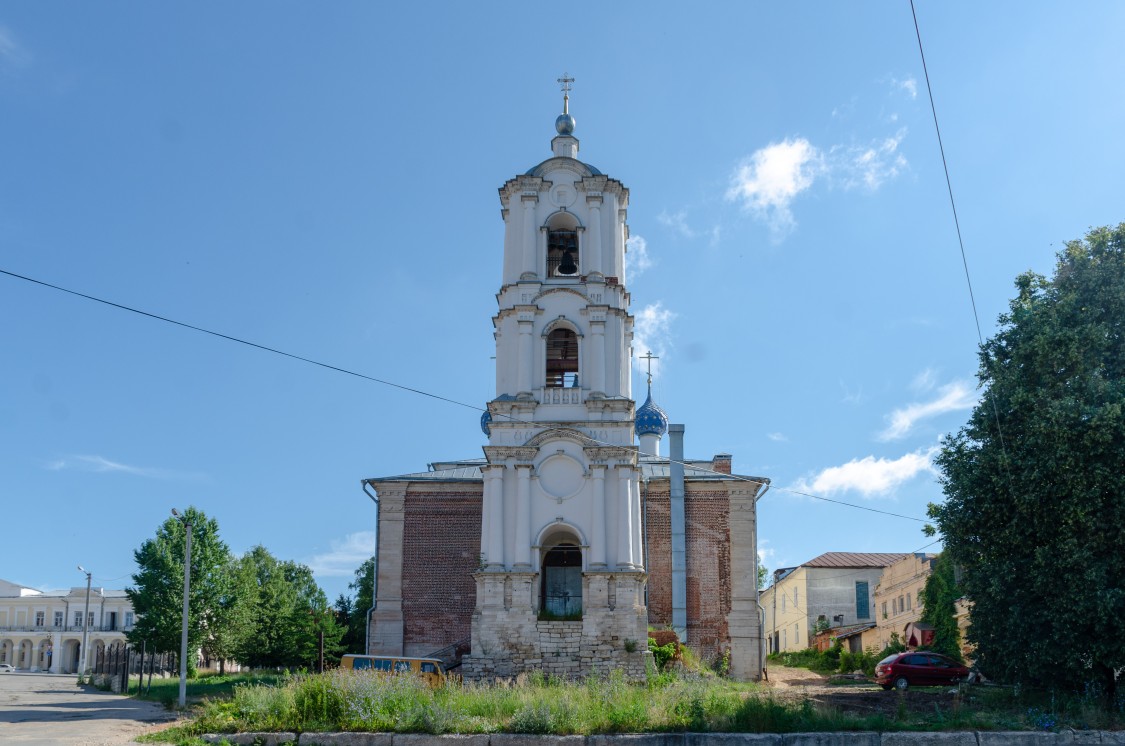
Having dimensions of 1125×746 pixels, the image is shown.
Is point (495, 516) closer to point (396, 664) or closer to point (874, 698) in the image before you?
point (396, 664)

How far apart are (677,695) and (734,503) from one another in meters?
15.1

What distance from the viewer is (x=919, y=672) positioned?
27.6 meters

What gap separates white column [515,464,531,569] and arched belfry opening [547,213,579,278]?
6.77 meters

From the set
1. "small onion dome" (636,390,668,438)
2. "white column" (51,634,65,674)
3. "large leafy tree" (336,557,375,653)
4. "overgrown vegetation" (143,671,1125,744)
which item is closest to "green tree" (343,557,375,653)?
"large leafy tree" (336,557,375,653)

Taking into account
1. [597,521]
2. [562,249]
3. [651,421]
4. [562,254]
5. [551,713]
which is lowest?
[551,713]

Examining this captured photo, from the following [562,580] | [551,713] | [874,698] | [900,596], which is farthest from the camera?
[900,596]

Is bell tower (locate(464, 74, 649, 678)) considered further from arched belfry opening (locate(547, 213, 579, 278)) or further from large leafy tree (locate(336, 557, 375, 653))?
large leafy tree (locate(336, 557, 375, 653))

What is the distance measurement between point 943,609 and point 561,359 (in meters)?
16.5

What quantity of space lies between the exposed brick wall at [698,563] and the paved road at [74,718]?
1520cm

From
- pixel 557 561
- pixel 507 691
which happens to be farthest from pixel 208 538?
pixel 507 691

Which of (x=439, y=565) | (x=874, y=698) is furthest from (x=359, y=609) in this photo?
(x=874, y=698)

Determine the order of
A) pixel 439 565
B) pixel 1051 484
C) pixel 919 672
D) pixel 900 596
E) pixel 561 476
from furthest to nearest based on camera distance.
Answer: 1. pixel 900 596
2. pixel 439 565
3. pixel 561 476
4. pixel 919 672
5. pixel 1051 484

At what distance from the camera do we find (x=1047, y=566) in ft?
66.9

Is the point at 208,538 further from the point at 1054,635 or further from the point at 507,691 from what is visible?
the point at 1054,635
